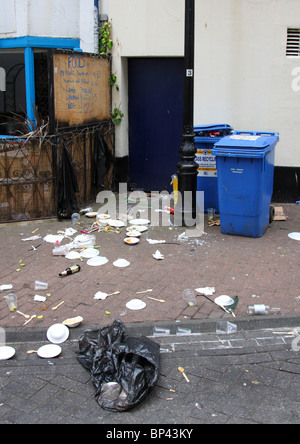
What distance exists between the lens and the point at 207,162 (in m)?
7.74

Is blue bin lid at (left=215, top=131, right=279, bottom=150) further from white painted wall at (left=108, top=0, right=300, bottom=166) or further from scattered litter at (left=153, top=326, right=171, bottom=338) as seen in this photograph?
scattered litter at (left=153, top=326, right=171, bottom=338)

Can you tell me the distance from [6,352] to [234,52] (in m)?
6.39

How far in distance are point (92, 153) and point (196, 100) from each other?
2.08 m

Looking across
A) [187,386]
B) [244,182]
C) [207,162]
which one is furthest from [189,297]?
[207,162]

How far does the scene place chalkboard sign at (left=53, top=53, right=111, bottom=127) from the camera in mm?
7367

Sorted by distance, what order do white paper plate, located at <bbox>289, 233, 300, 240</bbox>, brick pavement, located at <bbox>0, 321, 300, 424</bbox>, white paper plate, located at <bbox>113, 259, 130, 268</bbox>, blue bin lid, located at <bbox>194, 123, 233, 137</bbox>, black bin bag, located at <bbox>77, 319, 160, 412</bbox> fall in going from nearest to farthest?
1. brick pavement, located at <bbox>0, 321, 300, 424</bbox>
2. black bin bag, located at <bbox>77, 319, 160, 412</bbox>
3. white paper plate, located at <bbox>113, 259, 130, 268</bbox>
4. white paper plate, located at <bbox>289, 233, 300, 240</bbox>
5. blue bin lid, located at <bbox>194, 123, 233, 137</bbox>

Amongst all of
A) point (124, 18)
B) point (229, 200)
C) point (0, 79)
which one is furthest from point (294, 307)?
point (0, 79)

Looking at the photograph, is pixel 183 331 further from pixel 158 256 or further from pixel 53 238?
pixel 53 238

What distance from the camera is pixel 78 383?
379 centimetres

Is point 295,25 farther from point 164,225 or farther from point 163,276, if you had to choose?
point 163,276

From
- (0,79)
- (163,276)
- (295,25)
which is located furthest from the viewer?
(0,79)

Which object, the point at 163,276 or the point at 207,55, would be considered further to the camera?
the point at 207,55

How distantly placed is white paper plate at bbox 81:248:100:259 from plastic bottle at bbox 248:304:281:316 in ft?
7.47

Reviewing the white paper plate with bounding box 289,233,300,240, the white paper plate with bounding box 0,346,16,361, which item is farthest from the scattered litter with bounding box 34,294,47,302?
the white paper plate with bounding box 289,233,300,240
